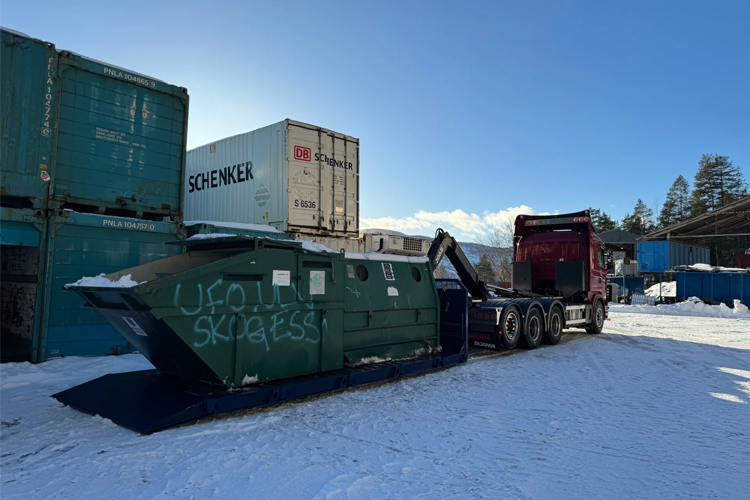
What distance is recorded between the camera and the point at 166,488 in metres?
3.73

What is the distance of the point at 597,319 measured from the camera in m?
14.7

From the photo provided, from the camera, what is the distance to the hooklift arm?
10586 millimetres

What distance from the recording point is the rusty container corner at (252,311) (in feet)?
17.2

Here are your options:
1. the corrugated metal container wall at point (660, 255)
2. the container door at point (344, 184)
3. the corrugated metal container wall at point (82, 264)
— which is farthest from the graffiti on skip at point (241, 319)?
the corrugated metal container wall at point (660, 255)

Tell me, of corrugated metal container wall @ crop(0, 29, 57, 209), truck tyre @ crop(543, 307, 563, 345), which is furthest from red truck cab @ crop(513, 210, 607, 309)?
corrugated metal container wall @ crop(0, 29, 57, 209)

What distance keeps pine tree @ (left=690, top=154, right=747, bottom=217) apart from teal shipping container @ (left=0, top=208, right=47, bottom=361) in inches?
2673

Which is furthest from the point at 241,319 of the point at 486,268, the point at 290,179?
the point at 486,268

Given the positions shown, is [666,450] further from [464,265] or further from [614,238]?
[614,238]

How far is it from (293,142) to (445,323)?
20.2 feet

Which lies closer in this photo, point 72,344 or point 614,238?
point 72,344

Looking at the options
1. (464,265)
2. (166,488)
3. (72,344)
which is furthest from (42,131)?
(464,265)

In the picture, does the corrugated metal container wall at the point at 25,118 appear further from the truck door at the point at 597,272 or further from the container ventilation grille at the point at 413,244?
the truck door at the point at 597,272

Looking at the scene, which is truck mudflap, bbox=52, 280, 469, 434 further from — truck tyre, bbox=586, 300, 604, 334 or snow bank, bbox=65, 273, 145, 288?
truck tyre, bbox=586, 300, 604, 334

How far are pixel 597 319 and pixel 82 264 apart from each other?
44.3 feet
